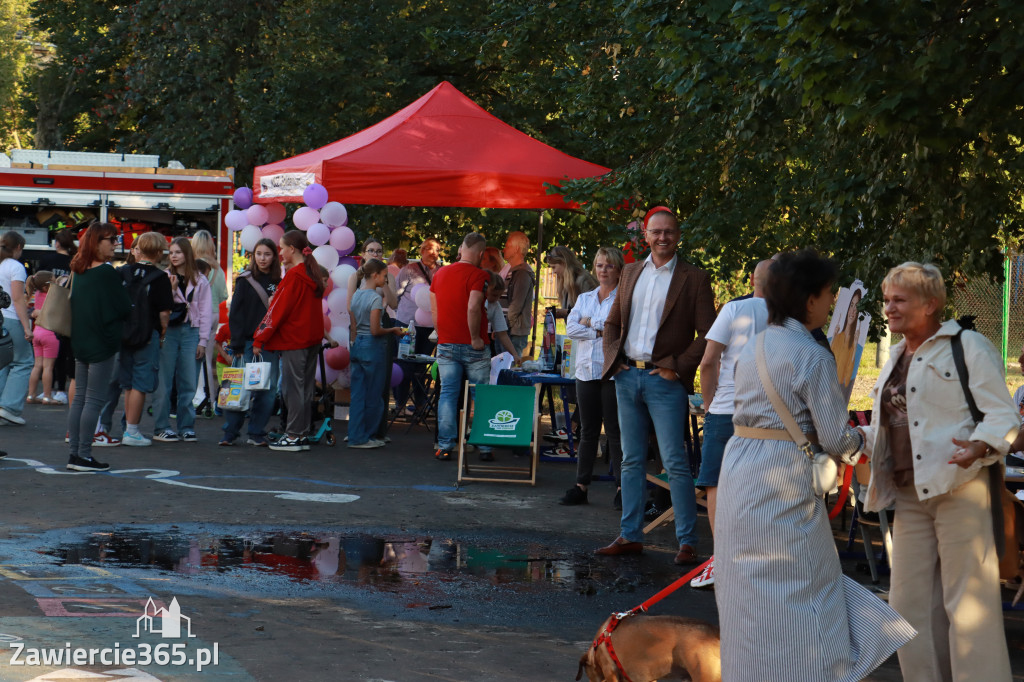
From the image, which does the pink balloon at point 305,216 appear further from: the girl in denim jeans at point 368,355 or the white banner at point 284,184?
the girl in denim jeans at point 368,355

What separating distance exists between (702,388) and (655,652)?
2.80m

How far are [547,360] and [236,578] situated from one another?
5.27 m

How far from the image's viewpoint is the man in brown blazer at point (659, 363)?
7309mm

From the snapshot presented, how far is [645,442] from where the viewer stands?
297 inches

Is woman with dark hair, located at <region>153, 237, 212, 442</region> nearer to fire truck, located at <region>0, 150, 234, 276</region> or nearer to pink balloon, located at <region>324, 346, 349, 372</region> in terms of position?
pink balloon, located at <region>324, 346, 349, 372</region>

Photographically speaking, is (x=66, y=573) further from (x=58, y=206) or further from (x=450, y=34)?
(x=58, y=206)

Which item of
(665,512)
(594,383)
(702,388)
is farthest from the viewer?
(594,383)

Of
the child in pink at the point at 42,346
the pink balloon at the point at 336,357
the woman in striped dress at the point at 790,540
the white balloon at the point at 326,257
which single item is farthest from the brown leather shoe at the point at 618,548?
the child in pink at the point at 42,346

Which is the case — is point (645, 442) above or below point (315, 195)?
below

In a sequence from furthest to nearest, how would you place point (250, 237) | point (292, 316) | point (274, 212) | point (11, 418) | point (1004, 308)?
point (1004, 308), point (274, 212), point (250, 237), point (11, 418), point (292, 316)

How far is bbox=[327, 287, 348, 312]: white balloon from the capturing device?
12.9m

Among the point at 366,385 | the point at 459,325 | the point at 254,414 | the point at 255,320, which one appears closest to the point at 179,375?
the point at 254,414

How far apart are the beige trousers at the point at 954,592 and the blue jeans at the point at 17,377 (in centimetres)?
1000

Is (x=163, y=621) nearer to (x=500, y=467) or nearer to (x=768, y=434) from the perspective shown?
(x=768, y=434)
